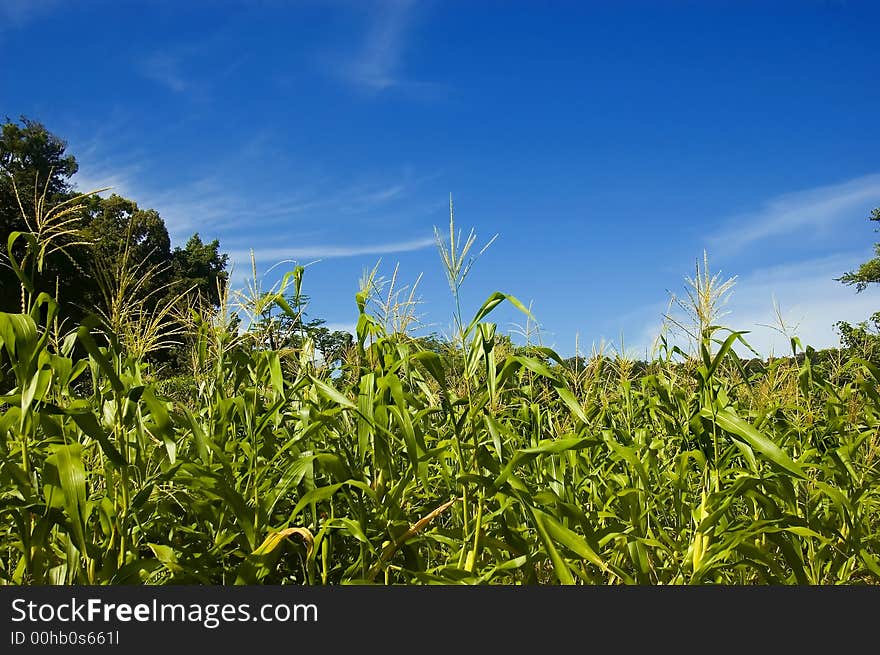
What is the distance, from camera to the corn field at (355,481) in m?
1.94

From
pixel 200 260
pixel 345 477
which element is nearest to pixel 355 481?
pixel 345 477

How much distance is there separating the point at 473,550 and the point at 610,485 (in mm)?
1013

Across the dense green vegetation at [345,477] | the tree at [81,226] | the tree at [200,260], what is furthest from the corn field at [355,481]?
the tree at [200,260]

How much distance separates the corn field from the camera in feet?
6.38

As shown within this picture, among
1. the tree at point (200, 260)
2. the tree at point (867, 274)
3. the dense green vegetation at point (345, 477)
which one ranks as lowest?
the dense green vegetation at point (345, 477)

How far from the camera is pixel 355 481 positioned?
6.66 feet

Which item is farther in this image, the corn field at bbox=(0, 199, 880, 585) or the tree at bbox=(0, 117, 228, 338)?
the tree at bbox=(0, 117, 228, 338)

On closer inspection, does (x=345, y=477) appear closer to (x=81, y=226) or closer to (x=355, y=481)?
(x=355, y=481)

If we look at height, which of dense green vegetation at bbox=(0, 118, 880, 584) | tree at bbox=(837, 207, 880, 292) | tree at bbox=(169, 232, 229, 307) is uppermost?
tree at bbox=(169, 232, 229, 307)

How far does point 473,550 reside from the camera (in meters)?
2.10

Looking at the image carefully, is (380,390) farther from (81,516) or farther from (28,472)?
(28,472)

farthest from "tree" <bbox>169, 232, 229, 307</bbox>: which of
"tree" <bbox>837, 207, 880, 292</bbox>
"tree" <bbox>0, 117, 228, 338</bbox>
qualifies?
"tree" <bbox>837, 207, 880, 292</bbox>

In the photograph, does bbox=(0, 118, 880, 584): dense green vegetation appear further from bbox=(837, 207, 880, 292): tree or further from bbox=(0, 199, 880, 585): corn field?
bbox=(837, 207, 880, 292): tree

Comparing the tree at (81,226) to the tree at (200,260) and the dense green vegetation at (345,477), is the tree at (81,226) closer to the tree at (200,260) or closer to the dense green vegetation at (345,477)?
the tree at (200,260)
